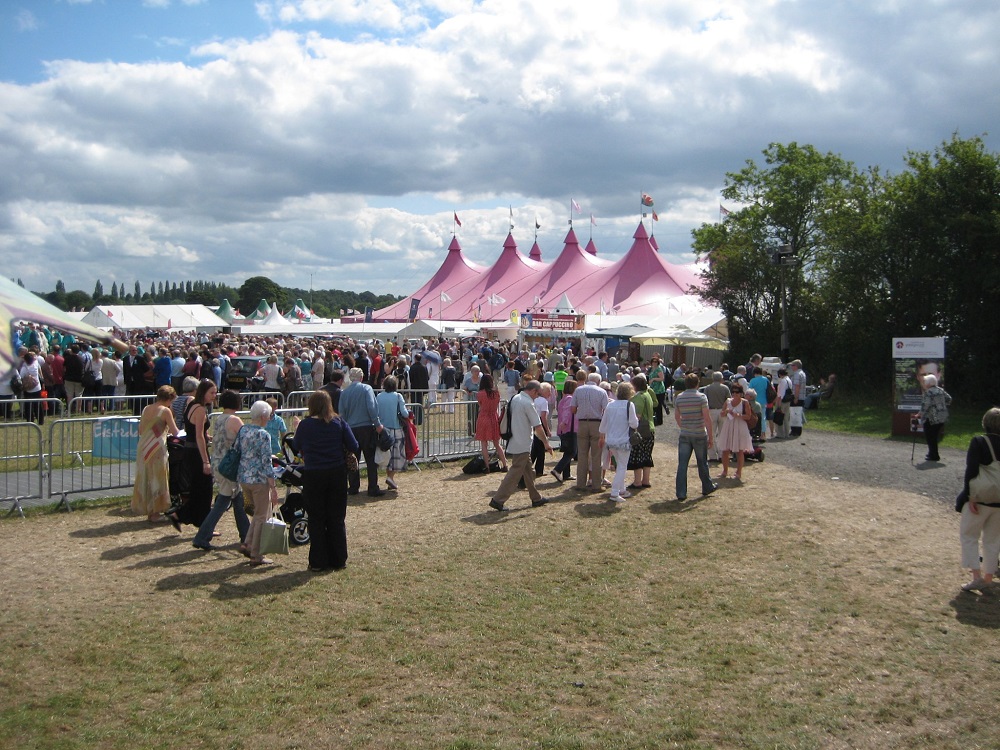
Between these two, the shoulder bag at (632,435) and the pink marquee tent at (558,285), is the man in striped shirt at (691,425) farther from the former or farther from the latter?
the pink marquee tent at (558,285)

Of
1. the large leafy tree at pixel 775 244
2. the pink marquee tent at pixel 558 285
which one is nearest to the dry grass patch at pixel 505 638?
the large leafy tree at pixel 775 244

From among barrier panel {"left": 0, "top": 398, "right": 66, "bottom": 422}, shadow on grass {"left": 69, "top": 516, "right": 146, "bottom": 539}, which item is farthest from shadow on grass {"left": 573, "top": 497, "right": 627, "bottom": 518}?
barrier panel {"left": 0, "top": 398, "right": 66, "bottom": 422}

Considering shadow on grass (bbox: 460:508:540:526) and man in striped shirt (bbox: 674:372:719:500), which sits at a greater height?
man in striped shirt (bbox: 674:372:719:500)

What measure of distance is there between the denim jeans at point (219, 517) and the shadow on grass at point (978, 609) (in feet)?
19.7

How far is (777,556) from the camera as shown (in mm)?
7949

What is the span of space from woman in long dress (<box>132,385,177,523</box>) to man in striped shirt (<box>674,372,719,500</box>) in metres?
5.83

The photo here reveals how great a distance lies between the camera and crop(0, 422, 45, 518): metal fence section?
31.1 feet

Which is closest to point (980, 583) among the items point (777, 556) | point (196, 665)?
point (777, 556)

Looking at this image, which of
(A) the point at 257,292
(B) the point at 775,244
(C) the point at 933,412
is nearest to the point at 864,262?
(B) the point at 775,244

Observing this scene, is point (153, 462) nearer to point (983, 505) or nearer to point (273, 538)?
point (273, 538)

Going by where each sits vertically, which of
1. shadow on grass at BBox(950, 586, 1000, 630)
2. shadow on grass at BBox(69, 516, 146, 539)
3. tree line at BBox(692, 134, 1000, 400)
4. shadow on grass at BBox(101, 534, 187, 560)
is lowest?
shadow on grass at BBox(950, 586, 1000, 630)

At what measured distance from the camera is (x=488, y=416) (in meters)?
12.3

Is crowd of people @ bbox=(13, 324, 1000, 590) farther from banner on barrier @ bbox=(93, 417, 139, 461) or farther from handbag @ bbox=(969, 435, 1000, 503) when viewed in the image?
banner on barrier @ bbox=(93, 417, 139, 461)

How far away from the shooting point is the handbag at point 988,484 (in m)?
6.70
